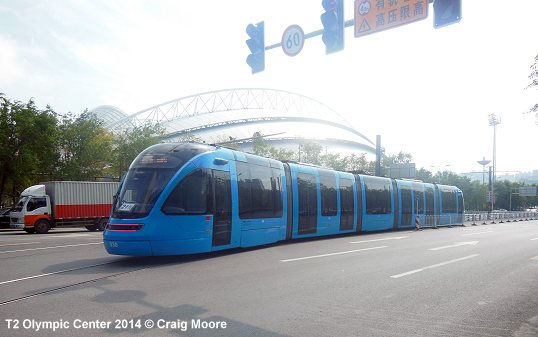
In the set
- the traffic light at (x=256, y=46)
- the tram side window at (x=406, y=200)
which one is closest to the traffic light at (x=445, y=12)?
the traffic light at (x=256, y=46)

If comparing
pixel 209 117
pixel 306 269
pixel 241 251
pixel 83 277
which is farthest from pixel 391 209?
pixel 209 117

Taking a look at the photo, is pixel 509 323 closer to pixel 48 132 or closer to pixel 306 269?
pixel 306 269

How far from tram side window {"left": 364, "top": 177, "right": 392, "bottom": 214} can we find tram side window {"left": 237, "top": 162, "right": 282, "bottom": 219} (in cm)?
868

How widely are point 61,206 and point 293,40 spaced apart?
22.1m

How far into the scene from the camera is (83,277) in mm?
8719

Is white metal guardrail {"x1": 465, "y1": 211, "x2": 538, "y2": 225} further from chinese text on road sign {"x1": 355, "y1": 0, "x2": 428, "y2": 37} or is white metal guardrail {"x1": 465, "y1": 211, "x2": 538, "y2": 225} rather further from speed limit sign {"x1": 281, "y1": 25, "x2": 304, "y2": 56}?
chinese text on road sign {"x1": 355, "y1": 0, "x2": 428, "y2": 37}

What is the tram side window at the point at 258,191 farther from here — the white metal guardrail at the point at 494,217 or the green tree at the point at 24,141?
the white metal guardrail at the point at 494,217

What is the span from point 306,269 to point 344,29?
622cm

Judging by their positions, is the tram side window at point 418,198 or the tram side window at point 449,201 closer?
the tram side window at point 418,198

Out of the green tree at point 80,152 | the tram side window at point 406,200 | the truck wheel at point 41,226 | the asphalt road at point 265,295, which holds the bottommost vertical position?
the truck wheel at point 41,226

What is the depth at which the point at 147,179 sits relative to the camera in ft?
35.6

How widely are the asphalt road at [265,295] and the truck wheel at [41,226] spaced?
1613 centimetres

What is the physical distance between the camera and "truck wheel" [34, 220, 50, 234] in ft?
86.6

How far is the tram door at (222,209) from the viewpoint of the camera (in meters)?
11.8
